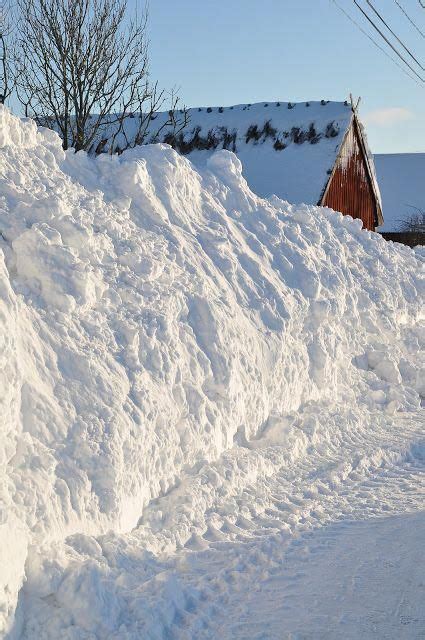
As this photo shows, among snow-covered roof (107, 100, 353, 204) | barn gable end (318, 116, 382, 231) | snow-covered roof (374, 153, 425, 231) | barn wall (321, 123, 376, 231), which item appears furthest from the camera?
snow-covered roof (374, 153, 425, 231)

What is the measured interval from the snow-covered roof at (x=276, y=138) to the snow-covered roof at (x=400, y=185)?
2070 centimetres

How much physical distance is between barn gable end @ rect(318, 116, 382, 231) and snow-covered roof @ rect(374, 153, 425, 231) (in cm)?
1729

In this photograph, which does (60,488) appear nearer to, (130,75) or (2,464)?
(2,464)

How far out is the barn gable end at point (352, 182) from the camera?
23.0 meters

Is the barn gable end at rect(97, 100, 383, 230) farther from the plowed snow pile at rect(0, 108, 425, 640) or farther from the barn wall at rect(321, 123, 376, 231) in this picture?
the plowed snow pile at rect(0, 108, 425, 640)

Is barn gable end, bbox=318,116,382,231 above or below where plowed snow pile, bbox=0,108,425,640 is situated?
above

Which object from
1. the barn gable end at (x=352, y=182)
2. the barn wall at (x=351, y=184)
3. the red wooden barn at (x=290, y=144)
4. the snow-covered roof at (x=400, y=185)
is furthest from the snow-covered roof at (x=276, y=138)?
the snow-covered roof at (x=400, y=185)

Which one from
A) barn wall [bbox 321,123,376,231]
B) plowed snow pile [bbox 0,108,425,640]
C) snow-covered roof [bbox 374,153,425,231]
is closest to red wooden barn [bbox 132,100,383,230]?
barn wall [bbox 321,123,376,231]

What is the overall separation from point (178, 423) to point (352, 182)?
19.3 meters

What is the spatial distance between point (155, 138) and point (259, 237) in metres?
14.4

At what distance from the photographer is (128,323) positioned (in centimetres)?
654

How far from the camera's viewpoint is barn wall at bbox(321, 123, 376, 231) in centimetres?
2309

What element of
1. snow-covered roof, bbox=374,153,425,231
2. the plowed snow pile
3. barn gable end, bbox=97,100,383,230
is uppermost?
snow-covered roof, bbox=374,153,425,231

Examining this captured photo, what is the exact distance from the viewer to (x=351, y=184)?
80.4 ft
